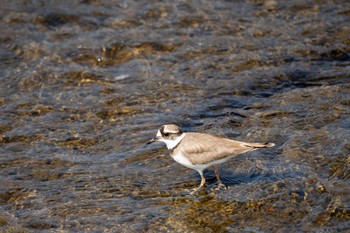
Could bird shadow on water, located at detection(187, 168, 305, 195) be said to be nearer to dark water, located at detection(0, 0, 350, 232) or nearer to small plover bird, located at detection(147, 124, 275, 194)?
dark water, located at detection(0, 0, 350, 232)

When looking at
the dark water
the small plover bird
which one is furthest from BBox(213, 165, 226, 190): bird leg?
the dark water

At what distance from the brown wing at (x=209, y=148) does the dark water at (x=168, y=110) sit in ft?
2.37

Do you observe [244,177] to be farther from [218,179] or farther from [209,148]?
[209,148]

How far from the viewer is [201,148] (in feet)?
33.8

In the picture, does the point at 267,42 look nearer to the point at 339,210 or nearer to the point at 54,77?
the point at 54,77

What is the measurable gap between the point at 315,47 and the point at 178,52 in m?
3.36

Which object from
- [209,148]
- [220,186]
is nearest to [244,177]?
[220,186]

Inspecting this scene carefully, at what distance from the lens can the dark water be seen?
998cm

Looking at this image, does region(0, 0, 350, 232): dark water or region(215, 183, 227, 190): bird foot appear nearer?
region(0, 0, 350, 232): dark water

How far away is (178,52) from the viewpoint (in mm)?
15109

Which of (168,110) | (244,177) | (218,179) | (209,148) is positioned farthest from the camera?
(168,110)

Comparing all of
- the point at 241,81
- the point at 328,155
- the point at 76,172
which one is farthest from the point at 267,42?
the point at 76,172

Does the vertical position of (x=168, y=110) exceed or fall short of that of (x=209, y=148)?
it falls short

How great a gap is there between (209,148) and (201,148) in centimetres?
14
